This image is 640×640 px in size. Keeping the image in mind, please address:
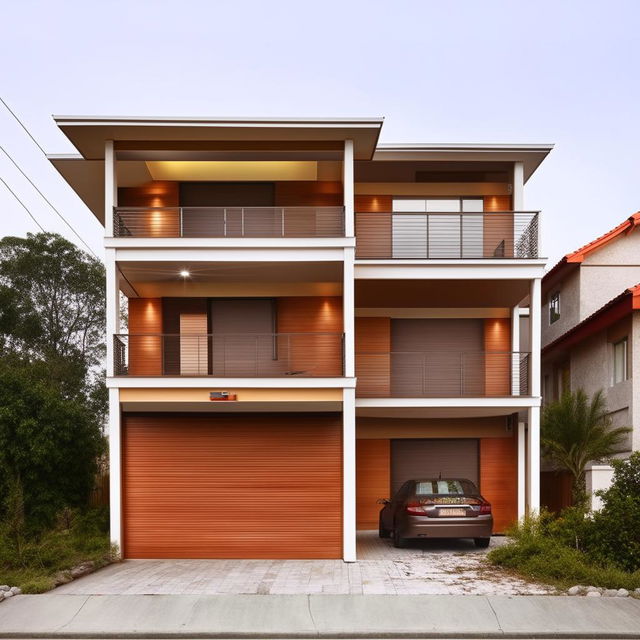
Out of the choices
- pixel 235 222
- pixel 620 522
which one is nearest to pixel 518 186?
pixel 235 222

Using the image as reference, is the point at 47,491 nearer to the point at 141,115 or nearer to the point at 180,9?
the point at 141,115

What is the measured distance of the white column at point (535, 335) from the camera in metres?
17.5

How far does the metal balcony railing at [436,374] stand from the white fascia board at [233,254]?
3.53m

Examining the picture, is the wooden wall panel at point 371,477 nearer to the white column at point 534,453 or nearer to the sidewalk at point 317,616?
the white column at point 534,453

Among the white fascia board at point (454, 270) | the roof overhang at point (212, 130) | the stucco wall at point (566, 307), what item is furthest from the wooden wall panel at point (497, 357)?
the roof overhang at point (212, 130)

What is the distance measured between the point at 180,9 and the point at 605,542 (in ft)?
58.1

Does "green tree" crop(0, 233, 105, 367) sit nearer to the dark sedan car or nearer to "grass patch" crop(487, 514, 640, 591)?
the dark sedan car

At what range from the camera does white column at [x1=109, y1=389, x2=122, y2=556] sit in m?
15.7

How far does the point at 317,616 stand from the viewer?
401 inches

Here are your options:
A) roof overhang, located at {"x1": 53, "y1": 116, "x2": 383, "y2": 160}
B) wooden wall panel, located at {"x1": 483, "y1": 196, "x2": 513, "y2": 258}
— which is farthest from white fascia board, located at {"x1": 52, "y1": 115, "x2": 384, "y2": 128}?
wooden wall panel, located at {"x1": 483, "y1": 196, "x2": 513, "y2": 258}

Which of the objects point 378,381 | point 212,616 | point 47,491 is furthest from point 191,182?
point 212,616

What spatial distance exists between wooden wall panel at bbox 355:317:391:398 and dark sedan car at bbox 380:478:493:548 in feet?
11.5

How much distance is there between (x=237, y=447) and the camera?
53.5 feet

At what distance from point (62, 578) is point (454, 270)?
389 inches
